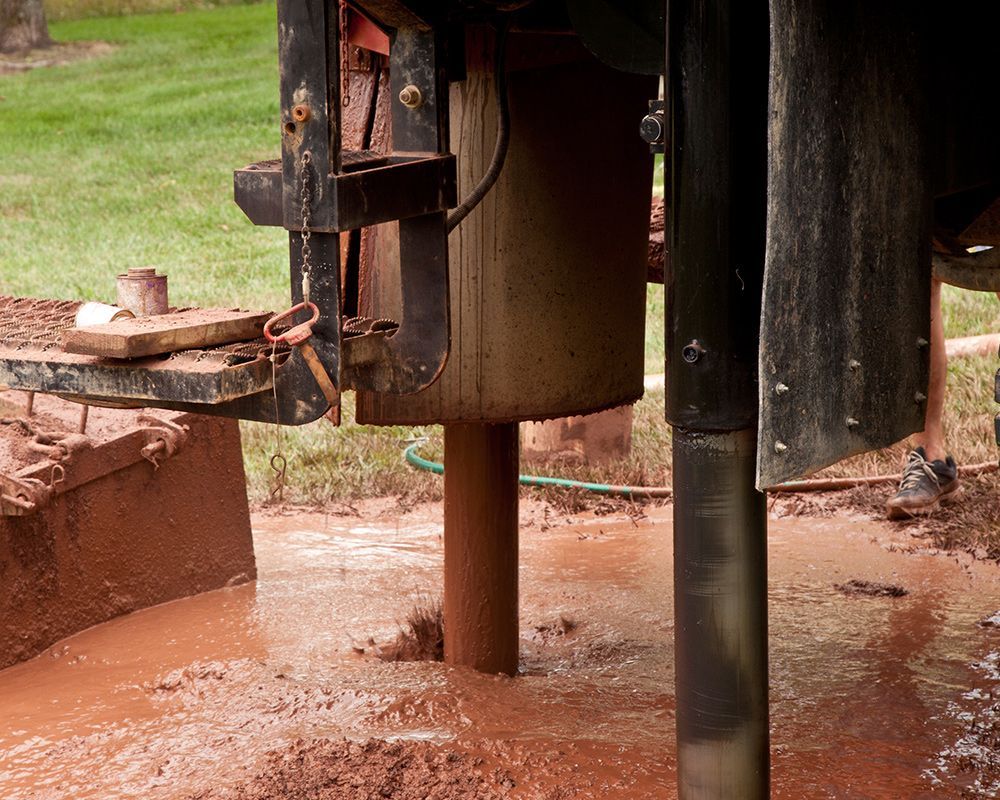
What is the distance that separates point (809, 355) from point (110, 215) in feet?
34.2

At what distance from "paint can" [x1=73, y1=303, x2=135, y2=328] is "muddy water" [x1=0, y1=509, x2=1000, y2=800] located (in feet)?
3.38

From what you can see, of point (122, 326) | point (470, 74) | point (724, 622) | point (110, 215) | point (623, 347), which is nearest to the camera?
point (724, 622)

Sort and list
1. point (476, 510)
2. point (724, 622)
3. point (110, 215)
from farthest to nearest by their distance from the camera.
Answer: point (110, 215), point (476, 510), point (724, 622)

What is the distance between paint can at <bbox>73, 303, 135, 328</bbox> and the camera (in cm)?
309

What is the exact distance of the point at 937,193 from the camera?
2877mm

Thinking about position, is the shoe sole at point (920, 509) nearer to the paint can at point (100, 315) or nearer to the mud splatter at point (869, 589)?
the mud splatter at point (869, 589)

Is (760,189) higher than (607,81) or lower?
lower

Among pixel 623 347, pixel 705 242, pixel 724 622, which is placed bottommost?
pixel 724 622

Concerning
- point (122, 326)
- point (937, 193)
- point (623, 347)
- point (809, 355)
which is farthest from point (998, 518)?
point (122, 326)

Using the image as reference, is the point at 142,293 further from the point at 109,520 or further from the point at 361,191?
the point at 109,520

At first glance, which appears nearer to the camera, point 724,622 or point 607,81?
point 724,622

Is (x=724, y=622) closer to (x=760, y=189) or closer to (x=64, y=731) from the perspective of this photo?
(x=760, y=189)

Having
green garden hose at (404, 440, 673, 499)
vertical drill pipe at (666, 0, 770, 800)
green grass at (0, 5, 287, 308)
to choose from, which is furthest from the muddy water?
green grass at (0, 5, 287, 308)

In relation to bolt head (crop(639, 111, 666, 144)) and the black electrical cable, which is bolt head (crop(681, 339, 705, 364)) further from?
the black electrical cable
